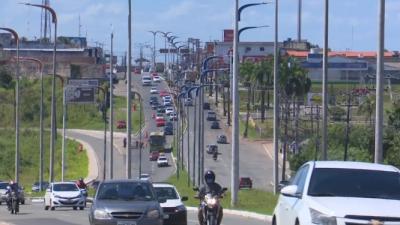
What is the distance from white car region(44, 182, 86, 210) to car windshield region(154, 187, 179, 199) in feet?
54.0

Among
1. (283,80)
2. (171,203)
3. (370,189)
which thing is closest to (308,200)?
(370,189)

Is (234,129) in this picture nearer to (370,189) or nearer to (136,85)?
(370,189)

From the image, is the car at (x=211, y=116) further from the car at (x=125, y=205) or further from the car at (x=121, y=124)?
the car at (x=125, y=205)

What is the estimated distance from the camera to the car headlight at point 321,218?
16891 mm

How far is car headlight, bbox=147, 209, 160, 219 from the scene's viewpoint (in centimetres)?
2783

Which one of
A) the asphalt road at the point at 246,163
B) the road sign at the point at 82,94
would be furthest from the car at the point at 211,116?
the road sign at the point at 82,94

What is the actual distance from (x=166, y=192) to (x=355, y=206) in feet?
69.6

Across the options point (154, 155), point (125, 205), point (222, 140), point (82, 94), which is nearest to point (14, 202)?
point (125, 205)

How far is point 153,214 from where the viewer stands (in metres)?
28.0

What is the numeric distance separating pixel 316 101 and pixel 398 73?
35182 mm

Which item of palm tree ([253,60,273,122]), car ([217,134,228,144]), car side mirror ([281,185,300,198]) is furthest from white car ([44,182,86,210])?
car ([217,134,228,144])

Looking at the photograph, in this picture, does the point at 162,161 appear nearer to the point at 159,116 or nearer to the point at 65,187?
the point at 159,116

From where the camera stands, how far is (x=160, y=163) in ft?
377

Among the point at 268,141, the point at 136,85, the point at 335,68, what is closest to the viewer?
the point at 268,141
